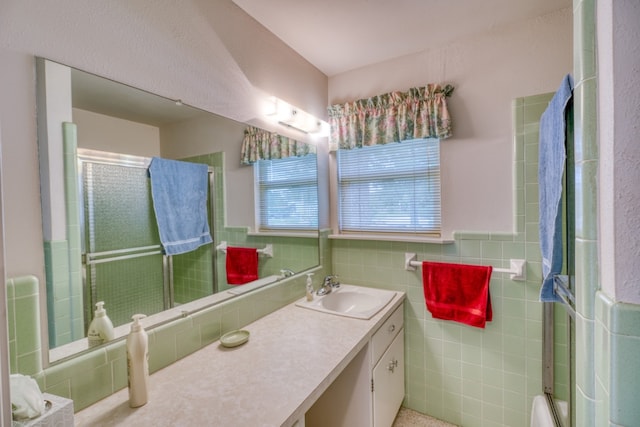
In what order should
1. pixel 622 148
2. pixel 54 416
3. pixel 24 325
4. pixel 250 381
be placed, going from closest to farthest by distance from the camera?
pixel 622 148 → pixel 54 416 → pixel 24 325 → pixel 250 381

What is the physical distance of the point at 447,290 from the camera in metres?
1.77

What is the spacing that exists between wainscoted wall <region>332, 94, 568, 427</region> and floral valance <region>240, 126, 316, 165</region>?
0.88 m

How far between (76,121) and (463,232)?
1.95 meters

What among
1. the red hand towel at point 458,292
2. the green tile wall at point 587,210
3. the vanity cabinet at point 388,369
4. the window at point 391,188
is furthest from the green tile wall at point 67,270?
the red hand towel at point 458,292

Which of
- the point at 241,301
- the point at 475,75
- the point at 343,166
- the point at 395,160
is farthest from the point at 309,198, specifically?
the point at 475,75

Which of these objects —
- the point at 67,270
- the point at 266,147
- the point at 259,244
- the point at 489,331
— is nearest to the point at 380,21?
the point at 266,147

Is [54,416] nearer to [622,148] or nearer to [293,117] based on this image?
[622,148]

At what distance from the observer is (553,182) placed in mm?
1120

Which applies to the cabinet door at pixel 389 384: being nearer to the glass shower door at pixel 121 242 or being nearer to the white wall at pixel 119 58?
the glass shower door at pixel 121 242

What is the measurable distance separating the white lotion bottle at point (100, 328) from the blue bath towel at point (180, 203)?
1.03ft

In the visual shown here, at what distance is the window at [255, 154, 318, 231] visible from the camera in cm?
174

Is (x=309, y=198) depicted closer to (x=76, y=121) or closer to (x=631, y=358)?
(x=76, y=121)

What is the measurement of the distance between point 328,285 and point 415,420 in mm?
1043

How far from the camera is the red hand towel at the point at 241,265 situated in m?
1.44
